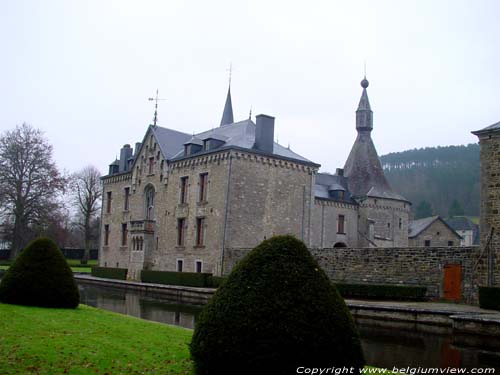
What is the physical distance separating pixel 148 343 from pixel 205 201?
22902 millimetres

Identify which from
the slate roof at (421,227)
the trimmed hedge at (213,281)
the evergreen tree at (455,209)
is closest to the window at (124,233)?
the trimmed hedge at (213,281)

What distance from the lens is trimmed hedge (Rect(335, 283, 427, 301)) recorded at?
835 inches

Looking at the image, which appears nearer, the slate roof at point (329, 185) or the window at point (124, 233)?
the window at point (124, 233)

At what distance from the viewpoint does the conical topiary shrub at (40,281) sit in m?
14.4

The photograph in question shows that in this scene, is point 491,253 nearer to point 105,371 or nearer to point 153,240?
point 105,371

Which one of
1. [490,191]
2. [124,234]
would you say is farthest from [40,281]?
[124,234]

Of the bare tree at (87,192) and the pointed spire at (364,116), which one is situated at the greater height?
the pointed spire at (364,116)

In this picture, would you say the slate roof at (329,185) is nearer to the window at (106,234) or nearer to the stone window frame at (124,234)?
the stone window frame at (124,234)

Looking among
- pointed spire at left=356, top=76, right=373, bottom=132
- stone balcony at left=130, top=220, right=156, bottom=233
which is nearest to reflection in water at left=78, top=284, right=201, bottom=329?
stone balcony at left=130, top=220, right=156, bottom=233

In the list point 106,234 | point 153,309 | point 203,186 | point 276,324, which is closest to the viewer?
point 276,324

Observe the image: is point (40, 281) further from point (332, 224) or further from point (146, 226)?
point (332, 224)

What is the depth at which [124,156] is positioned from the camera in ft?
145

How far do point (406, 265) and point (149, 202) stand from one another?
21.1 meters

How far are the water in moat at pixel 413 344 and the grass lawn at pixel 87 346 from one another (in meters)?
3.82
